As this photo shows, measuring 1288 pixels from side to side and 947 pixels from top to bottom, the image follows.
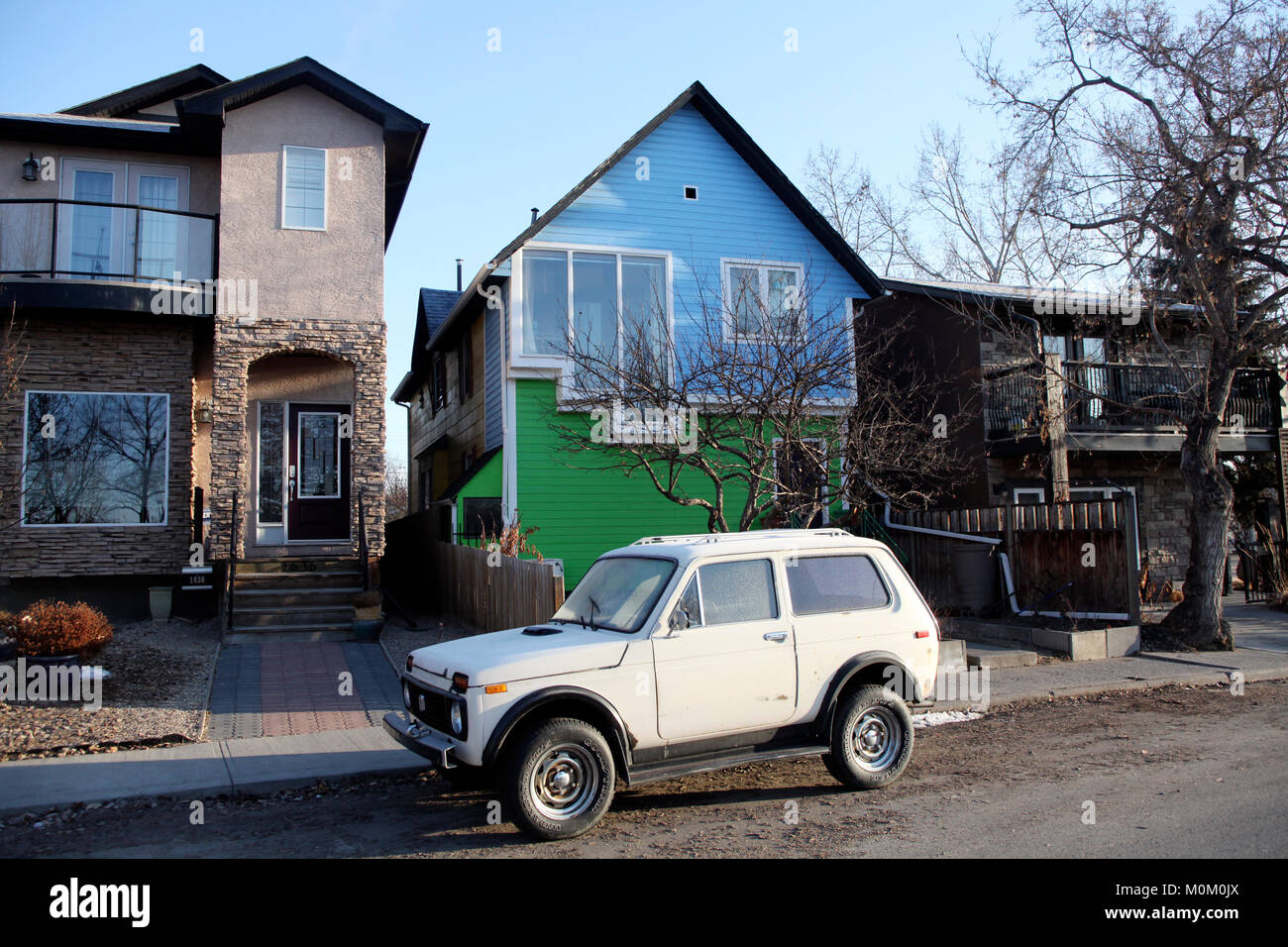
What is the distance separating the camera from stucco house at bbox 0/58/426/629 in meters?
14.1

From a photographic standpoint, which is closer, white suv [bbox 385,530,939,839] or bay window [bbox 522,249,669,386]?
white suv [bbox 385,530,939,839]

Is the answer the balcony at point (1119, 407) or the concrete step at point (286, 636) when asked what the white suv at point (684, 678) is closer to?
the concrete step at point (286, 636)

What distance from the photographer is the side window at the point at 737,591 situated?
6453 mm

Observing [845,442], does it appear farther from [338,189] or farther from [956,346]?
[338,189]

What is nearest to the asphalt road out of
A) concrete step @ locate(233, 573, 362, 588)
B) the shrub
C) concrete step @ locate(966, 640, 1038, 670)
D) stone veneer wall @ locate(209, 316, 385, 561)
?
the shrub

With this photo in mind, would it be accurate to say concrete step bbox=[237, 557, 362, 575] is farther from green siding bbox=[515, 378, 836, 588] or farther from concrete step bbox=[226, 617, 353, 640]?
green siding bbox=[515, 378, 836, 588]

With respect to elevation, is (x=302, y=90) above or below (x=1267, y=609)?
above

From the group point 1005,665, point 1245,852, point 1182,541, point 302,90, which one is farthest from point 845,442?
point 1182,541

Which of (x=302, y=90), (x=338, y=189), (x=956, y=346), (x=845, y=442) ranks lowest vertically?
(x=845, y=442)

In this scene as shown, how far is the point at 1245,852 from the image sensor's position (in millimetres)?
5152

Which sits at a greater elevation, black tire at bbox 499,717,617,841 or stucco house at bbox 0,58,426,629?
stucco house at bbox 0,58,426,629

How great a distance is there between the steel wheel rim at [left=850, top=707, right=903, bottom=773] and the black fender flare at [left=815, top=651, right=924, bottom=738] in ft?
0.78
